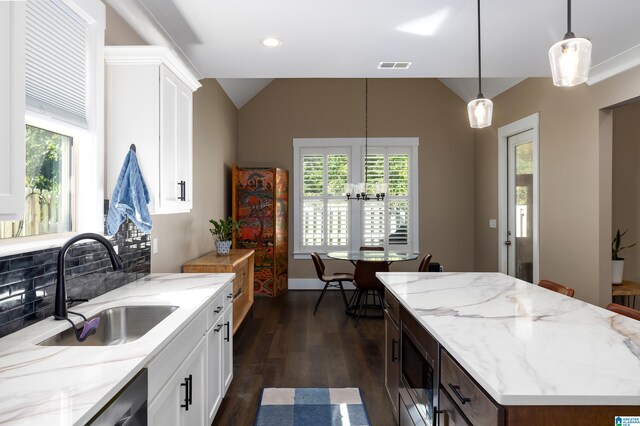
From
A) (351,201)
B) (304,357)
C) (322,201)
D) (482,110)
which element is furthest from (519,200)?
(304,357)

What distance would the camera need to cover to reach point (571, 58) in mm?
1515

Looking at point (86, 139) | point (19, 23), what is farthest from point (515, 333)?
point (86, 139)

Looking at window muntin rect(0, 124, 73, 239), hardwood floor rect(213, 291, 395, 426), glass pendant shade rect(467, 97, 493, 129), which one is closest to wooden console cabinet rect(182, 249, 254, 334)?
hardwood floor rect(213, 291, 395, 426)

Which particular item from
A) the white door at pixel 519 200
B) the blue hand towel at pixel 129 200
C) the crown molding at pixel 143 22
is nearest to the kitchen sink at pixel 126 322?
the blue hand towel at pixel 129 200

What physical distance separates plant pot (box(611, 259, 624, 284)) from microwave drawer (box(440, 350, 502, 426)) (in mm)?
3413

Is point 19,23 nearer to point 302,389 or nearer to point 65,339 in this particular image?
point 65,339

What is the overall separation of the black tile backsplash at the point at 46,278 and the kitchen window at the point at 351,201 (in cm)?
416

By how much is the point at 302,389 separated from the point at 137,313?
149 cm

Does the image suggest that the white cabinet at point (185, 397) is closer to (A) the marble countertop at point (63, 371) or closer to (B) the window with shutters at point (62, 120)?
(A) the marble countertop at point (63, 371)

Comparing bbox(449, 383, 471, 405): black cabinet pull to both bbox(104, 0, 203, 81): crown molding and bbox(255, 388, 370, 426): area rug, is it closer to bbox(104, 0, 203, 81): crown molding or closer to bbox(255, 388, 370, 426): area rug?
bbox(255, 388, 370, 426): area rug

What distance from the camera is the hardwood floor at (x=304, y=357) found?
2.67 meters

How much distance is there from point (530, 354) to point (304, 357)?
257 centimetres

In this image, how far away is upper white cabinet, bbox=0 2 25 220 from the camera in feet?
3.57

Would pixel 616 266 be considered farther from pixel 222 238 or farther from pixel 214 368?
pixel 222 238
